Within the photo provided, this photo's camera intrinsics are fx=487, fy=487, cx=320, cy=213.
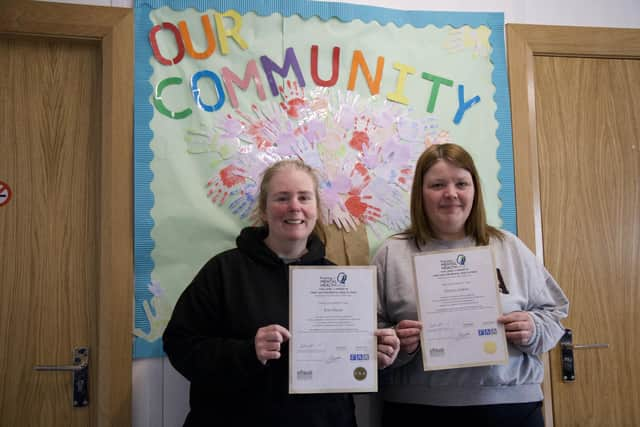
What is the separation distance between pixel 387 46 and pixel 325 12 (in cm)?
29

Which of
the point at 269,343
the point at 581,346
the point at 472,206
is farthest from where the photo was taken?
the point at 581,346

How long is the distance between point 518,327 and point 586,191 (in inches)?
38.2

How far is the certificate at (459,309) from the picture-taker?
1.42 meters

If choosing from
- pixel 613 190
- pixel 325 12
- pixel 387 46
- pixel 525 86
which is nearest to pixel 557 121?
pixel 525 86

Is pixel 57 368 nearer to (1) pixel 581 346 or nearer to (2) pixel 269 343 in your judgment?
(2) pixel 269 343

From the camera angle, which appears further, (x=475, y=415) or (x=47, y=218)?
(x=47, y=218)

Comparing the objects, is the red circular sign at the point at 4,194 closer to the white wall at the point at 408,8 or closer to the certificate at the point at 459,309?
the white wall at the point at 408,8

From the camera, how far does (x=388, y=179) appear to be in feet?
6.43

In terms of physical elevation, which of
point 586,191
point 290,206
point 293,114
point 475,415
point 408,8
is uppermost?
point 408,8

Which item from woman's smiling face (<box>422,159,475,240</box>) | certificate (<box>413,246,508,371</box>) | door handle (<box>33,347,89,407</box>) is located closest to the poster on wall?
door handle (<box>33,347,89,407</box>)

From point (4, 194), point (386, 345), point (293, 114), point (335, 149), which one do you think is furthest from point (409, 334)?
point (4, 194)

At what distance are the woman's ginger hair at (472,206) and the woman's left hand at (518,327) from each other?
0.27 m

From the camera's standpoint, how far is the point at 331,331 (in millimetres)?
1366

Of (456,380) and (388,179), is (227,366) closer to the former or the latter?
(456,380)
